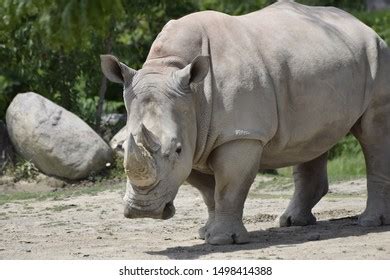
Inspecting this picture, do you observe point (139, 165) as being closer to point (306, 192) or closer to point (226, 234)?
point (226, 234)

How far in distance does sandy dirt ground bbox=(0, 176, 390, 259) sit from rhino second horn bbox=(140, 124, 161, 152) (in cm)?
83

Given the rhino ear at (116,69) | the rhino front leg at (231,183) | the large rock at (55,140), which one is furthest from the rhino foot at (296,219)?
the large rock at (55,140)

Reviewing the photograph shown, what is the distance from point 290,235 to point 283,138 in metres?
0.86

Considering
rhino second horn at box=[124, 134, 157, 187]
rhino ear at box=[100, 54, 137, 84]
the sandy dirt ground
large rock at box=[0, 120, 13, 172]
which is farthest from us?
large rock at box=[0, 120, 13, 172]

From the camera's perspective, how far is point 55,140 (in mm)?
15766

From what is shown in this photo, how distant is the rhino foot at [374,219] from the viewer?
10.2 m

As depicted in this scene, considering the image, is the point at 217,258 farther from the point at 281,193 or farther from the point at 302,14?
the point at 281,193

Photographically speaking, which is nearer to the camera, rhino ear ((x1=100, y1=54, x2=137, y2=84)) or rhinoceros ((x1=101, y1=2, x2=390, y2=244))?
rhinoceros ((x1=101, y1=2, x2=390, y2=244))

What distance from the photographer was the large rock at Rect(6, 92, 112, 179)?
619 inches

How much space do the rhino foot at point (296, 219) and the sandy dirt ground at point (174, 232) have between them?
0.34 ft

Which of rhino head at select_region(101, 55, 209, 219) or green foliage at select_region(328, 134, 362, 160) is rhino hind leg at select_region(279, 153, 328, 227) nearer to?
rhino head at select_region(101, 55, 209, 219)

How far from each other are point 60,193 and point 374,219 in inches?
216

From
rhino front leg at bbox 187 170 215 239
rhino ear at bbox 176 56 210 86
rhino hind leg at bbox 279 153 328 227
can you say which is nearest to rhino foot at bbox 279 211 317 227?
rhino hind leg at bbox 279 153 328 227

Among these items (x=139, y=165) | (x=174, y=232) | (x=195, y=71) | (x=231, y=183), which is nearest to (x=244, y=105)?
(x=195, y=71)
